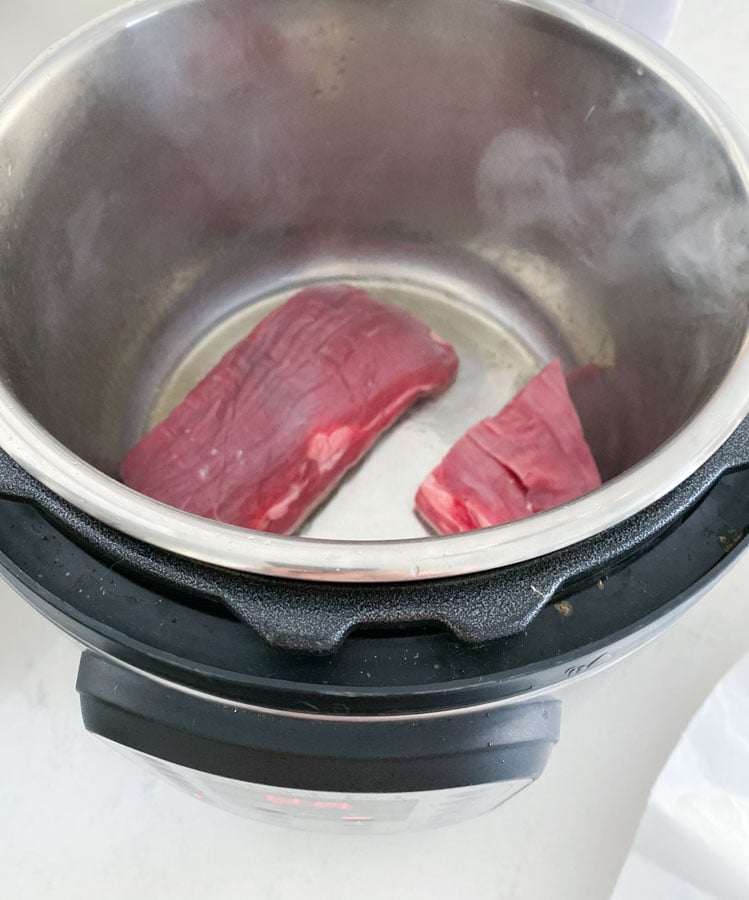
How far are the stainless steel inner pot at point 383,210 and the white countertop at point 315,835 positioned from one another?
0.89 feet

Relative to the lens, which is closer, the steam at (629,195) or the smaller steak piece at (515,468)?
the steam at (629,195)

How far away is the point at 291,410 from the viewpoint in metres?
0.90

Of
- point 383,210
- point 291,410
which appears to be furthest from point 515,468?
point 383,210

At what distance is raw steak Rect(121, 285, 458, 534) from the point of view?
2.82 feet

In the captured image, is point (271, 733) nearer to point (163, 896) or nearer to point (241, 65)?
point (163, 896)

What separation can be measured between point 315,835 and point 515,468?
0.46m

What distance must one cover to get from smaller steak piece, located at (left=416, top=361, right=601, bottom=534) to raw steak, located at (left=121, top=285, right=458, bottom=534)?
115 millimetres

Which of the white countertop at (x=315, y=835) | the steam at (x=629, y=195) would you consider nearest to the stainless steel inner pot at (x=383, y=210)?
the steam at (x=629, y=195)

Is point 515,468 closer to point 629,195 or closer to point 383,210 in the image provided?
point 629,195

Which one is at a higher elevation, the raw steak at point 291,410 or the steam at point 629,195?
the steam at point 629,195

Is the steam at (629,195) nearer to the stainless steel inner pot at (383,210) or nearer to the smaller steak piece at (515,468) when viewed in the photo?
the stainless steel inner pot at (383,210)

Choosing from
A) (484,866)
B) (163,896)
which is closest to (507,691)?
(484,866)

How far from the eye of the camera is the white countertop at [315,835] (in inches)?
32.4

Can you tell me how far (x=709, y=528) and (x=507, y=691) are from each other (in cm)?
19
